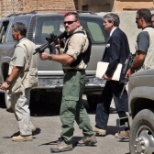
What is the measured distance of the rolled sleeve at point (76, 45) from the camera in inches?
300

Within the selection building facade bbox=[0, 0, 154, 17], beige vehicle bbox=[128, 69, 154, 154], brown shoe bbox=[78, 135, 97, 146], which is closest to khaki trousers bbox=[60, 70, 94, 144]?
brown shoe bbox=[78, 135, 97, 146]

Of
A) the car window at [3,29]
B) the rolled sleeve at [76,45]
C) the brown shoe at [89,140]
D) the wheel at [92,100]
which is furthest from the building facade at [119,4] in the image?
the rolled sleeve at [76,45]

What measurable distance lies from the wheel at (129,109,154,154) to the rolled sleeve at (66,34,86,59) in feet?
4.62

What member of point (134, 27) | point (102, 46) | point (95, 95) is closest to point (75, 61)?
point (102, 46)

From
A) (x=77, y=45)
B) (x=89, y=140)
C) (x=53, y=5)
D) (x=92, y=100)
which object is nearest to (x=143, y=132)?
(x=77, y=45)

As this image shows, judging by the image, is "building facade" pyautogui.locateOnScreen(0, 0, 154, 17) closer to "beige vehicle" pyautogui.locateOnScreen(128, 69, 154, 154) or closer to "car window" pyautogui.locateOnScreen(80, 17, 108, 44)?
"car window" pyautogui.locateOnScreen(80, 17, 108, 44)

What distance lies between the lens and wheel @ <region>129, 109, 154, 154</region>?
6.35m

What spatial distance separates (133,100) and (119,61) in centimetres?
204

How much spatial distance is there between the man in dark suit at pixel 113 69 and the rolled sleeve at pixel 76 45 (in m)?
1.07

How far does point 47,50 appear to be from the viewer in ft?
34.5

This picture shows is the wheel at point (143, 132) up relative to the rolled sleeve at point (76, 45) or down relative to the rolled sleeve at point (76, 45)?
down

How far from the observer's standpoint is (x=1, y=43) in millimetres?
12305

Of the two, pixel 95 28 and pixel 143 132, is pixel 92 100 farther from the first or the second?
pixel 143 132

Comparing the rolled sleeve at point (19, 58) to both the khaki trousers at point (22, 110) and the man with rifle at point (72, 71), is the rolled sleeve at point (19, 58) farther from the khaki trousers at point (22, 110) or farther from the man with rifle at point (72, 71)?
the man with rifle at point (72, 71)
